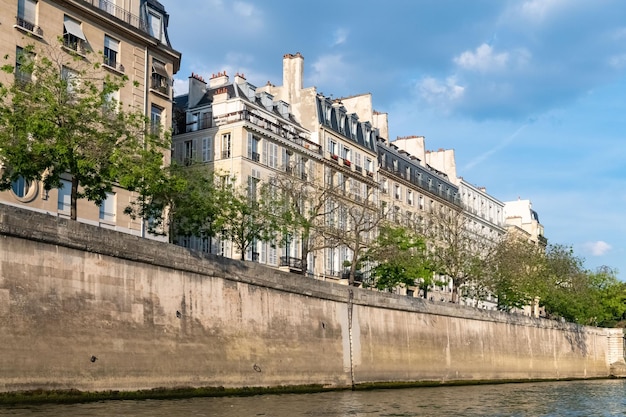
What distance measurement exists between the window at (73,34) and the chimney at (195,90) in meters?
18.7

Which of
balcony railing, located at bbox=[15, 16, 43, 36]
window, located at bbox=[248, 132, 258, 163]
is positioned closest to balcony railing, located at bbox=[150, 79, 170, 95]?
balcony railing, located at bbox=[15, 16, 43, 36]

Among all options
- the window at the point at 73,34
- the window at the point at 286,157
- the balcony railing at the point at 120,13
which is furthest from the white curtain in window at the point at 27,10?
the window at the point at 286,157

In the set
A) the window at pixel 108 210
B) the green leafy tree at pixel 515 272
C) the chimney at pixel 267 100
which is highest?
the chimney at pixel 267 100

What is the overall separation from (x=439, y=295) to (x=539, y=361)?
17400 mm

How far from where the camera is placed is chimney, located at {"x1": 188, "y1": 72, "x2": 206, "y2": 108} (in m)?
56.9

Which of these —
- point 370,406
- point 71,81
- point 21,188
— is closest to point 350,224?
A: point 21,188

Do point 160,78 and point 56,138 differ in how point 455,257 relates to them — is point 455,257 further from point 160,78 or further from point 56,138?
point 56,138

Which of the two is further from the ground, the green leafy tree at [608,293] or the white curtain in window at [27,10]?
the white curtain in window at [27,10]

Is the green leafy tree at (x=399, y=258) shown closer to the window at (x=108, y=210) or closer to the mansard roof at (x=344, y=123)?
the mansard roof at (x=344, y=123)

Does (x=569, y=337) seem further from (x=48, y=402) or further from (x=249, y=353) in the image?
(x=48, y=402)

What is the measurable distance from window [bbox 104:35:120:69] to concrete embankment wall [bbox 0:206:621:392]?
15.0 m

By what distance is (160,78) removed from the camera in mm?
43938

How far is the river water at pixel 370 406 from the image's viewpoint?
21.0 metres

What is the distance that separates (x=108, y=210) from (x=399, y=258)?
21405mm
